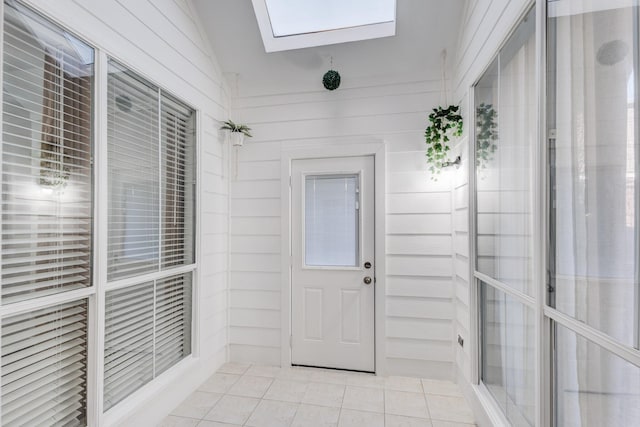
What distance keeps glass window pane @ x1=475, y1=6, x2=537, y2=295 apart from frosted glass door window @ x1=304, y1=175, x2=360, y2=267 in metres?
1.06

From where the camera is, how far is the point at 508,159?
180 cm

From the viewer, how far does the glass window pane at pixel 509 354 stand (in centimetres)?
153

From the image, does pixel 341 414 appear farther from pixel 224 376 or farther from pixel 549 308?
pixel 549 308

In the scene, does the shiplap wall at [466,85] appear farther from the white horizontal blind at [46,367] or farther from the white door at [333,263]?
the white horizontal blind at [46,367]

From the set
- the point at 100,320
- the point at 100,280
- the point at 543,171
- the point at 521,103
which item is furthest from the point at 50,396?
the point at 521,103

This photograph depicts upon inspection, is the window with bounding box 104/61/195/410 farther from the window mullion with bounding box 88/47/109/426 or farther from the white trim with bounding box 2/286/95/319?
the white trim with bounding box 2/286/95/319

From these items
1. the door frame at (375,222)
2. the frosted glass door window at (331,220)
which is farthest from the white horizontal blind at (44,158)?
the frosted glass door window at (331,220)

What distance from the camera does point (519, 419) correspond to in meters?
1.64

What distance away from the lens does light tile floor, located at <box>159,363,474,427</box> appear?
2.22m

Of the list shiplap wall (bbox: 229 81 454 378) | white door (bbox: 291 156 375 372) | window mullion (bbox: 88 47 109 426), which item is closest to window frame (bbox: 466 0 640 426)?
shiplap wall (bbox: 229 81 454 378)

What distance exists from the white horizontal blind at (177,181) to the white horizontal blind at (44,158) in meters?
0.64

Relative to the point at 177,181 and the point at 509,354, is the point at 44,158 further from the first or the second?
the point at 509,354

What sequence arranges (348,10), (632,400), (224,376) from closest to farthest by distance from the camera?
(632,400) < (348,10) < (224,376)

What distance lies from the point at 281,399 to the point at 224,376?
644mm
